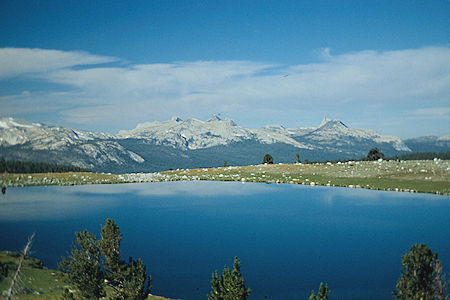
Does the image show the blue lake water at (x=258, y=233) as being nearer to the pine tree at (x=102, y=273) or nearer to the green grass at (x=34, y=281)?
the green grass at (x=34, y=281)

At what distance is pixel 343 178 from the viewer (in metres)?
97.6

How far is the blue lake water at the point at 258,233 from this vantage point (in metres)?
28.4

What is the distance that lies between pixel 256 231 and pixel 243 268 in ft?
43.8

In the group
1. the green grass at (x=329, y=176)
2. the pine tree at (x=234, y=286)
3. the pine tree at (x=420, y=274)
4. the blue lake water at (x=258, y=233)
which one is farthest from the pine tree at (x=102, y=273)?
the green grass at (x=329, y=176)

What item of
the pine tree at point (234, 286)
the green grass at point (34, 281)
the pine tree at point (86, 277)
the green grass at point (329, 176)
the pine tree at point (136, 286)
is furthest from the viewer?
the green grass at point (329, 176)

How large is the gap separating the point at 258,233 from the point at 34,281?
24.5 metres

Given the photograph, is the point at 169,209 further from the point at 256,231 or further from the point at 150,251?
the point at 150,251

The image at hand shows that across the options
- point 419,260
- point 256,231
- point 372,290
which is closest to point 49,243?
point 256,231

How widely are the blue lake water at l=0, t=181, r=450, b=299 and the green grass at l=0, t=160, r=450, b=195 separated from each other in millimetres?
10733

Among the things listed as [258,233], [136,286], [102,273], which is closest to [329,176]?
[258,233]

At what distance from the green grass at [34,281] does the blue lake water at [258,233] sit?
5.55ft

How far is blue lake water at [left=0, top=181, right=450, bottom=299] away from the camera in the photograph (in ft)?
93.3

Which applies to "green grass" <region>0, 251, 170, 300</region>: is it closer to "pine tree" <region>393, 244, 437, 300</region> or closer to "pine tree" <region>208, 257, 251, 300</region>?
"pine tree" <region>208, 257, 251, 300</region>

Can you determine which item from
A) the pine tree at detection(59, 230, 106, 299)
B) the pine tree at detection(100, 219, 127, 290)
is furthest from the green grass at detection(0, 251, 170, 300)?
the pine tree at detection(100, 219, 127, 290)
